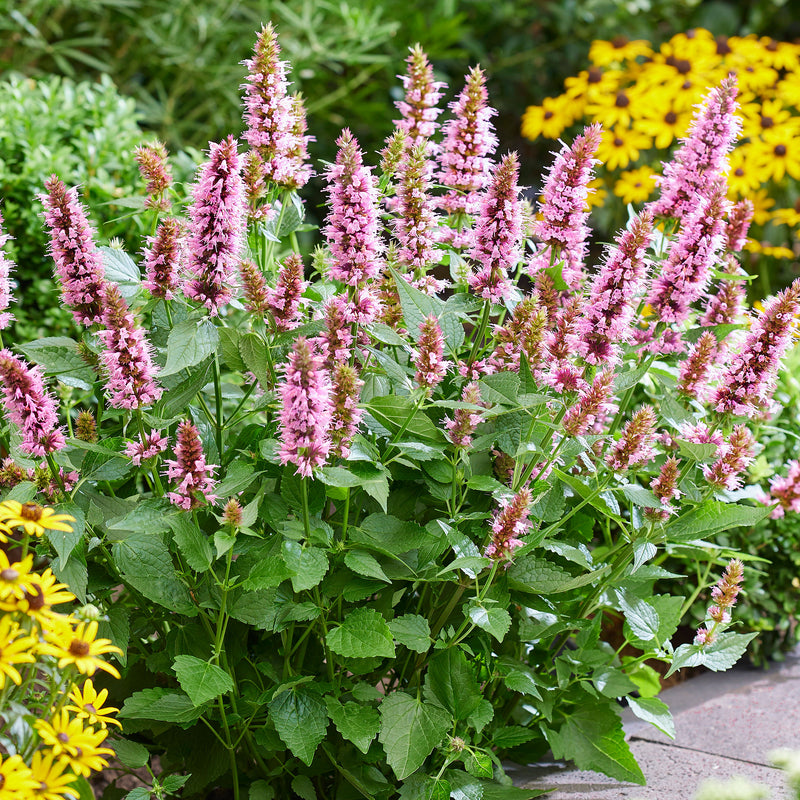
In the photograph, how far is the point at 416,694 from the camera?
179 cm

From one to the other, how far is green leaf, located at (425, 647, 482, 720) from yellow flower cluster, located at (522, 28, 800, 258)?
2.59 meters

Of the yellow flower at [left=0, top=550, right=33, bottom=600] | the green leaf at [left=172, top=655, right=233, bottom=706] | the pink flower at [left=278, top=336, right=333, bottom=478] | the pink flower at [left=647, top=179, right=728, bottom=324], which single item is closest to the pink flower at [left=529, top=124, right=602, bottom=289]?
the pink flower at [left=647, top=179, right=728, bottom=324]

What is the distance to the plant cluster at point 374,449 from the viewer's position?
1.53 metres

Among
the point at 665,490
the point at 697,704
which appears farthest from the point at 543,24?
the point at 665,490

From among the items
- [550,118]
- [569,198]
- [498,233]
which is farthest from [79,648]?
[550,118]

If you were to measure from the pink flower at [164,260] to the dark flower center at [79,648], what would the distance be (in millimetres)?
584

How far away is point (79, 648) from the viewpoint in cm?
125

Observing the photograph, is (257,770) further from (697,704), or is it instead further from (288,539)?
(697,704)

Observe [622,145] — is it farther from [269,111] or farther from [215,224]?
[215,224]

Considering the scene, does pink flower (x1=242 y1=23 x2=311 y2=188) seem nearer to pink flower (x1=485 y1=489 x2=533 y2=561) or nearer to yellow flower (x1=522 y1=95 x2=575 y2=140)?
pink flower (x1=485 y1=489 x2=533 y2=561)

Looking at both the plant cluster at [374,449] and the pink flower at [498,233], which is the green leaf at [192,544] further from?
the pink flower at [498,233]

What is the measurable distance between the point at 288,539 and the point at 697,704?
153cm

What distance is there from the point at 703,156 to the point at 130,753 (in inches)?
57.1

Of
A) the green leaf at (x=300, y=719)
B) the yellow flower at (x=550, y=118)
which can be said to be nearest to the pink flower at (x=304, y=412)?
the green leaf at (x=300, y=719)
